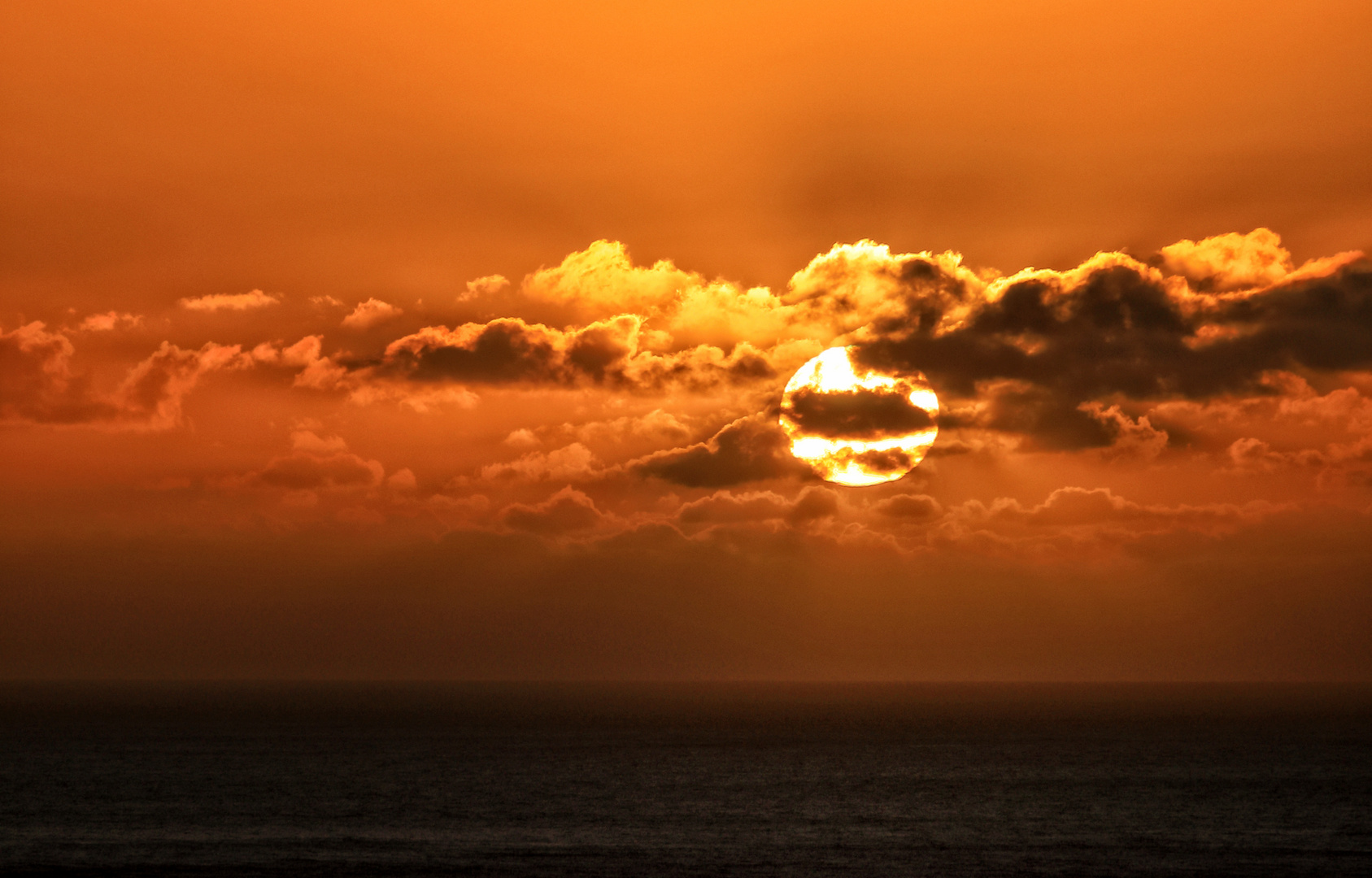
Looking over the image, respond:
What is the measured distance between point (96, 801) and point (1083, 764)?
117223 millimetres

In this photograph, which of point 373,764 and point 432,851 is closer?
point 432,851

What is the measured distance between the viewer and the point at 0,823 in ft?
361

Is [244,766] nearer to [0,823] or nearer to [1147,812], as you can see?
[0,823]

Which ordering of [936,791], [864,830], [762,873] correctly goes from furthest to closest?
1. [936,791]
2. [864,830]
3. [762,873]

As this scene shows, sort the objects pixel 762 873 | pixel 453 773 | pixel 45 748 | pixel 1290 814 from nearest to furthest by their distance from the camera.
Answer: pixel 762 873
pixel 1290 814
pixel 453 773
pixel 45 748

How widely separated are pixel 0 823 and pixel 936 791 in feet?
285

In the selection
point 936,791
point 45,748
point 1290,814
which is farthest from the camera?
point 45,748

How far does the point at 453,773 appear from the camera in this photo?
156375 millimetres

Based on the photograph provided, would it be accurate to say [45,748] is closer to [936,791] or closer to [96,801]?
[96,801]

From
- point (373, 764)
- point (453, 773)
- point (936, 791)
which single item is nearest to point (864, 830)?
point (936, 791)

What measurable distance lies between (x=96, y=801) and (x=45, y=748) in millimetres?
78350

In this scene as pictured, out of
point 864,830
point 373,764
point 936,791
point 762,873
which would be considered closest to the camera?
point 762,873

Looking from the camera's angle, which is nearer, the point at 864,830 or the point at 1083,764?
the point at 864,830

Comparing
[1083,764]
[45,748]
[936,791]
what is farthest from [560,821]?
[45,748]
